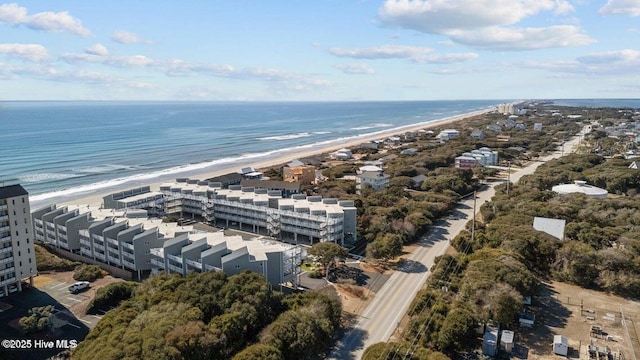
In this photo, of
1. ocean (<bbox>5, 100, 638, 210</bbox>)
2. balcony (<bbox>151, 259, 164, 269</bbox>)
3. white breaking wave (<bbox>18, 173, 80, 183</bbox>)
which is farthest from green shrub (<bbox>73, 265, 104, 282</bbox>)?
white breaking wave (<bbox>18, 173, 80, 183</bbox>)

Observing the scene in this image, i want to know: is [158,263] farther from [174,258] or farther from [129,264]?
[129,264]

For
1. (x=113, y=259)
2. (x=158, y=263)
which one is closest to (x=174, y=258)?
(x=158, y=263)

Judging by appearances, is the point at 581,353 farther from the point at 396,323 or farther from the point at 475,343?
the point at 396,323

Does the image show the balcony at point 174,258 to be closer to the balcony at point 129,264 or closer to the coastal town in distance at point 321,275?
the coastal town in distance at point 321,275

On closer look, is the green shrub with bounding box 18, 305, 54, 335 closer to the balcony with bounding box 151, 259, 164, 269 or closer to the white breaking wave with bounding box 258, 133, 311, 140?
the balcony with bounding box 151, 259, 164, 269

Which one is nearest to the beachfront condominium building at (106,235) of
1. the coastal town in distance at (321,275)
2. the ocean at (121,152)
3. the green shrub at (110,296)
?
the coastal town in distance at (321,275)
